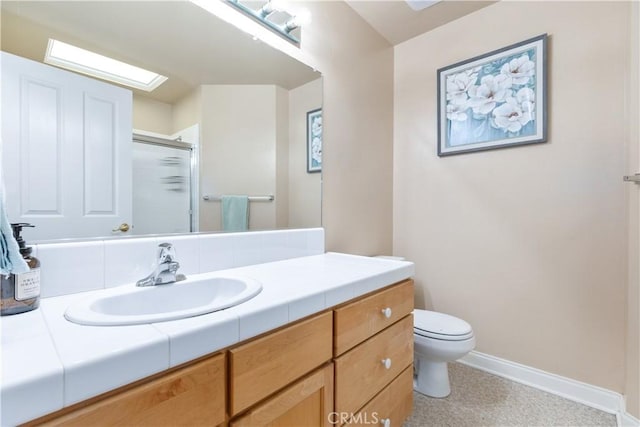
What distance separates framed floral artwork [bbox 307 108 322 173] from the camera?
1.67 m

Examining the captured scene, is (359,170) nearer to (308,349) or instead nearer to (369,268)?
(369,268)

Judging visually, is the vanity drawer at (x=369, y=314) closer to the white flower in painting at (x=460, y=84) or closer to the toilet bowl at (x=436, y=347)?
the toilet bowl at (x=436, y=347)

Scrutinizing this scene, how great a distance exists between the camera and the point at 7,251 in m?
0.59

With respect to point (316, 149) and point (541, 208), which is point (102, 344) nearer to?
point (316, 149)

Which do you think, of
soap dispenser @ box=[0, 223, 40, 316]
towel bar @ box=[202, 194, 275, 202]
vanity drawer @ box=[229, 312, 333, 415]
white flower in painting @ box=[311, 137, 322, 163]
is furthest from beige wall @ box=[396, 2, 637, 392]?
soap dispenser @ box=[0, 223, 40, 316]

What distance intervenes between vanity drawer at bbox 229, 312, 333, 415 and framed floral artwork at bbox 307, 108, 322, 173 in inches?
39.3

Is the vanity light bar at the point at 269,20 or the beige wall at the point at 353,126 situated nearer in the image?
the vanity light bar at the point at 269,20

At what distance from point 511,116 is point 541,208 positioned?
0.59 metres

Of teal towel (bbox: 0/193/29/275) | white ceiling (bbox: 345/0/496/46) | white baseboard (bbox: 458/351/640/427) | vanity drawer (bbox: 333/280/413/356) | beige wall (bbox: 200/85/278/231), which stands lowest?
white baseboard (bbox: 458/351/640/427)

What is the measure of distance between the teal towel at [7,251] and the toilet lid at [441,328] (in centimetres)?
160

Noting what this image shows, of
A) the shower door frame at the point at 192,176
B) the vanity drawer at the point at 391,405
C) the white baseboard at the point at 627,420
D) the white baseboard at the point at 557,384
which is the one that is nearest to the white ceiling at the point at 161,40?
the shower door frame at the point at 192,176

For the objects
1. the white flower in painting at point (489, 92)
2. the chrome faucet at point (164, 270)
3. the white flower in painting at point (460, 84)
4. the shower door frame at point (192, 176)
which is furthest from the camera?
the white flower in painting at point (460, 84)

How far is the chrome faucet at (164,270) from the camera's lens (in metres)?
0.93

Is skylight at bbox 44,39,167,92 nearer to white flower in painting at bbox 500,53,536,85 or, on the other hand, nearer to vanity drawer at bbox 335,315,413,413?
vanity drawer at bbox 335,315,413,413
